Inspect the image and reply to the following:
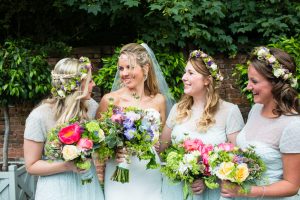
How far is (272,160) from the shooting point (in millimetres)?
2816

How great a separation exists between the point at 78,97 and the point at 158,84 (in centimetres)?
125

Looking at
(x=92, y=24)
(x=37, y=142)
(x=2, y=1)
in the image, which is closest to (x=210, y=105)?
(x=37, y=142)

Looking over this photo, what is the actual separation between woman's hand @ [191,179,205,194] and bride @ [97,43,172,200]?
57 cm

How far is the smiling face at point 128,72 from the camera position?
3858 mm

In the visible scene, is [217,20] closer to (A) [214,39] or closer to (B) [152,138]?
(A) [214,39]

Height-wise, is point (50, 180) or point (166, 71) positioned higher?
point (166, 71)

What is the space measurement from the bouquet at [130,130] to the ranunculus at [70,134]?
0.62 feet

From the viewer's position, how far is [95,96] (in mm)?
6535

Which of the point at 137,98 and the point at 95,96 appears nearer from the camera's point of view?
the point at 137,98

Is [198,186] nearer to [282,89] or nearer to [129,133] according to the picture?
[129,133]

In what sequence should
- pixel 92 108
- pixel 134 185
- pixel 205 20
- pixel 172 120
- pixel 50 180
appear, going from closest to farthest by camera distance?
1. pixel 50 180
2. pixel 134 185
3. pixel 172 120
4. pixel 92 108
5. pixel 205 20

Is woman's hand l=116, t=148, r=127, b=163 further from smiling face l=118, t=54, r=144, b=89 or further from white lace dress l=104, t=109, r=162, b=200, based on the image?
smiling face l=118, t=54, r=144, b=89

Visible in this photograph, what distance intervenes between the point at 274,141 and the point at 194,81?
0.96 m

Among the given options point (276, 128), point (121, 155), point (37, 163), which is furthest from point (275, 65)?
point (37, 163)
